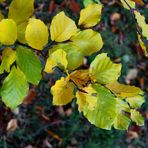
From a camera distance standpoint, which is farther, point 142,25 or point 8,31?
point 142,25

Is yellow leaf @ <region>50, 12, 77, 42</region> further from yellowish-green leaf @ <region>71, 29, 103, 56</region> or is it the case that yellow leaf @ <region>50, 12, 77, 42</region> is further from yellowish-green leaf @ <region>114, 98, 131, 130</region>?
yellowish-green leaf @ <region>114, 98, 131, 130</region>

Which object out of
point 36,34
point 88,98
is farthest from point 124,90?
point 36,34

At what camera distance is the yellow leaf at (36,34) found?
71cm

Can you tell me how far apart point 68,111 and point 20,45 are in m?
2.01

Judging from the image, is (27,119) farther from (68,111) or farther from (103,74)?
(103,74)

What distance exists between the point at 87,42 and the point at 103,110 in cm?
17

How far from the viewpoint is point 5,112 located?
8.42 ft

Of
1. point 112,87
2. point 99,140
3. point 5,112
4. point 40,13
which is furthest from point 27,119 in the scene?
point 112,87

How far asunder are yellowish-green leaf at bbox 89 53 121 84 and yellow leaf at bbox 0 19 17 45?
19 cm

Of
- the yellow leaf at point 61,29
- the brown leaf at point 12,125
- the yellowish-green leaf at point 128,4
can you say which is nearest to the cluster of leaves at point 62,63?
the yellow leaf at point 61,29

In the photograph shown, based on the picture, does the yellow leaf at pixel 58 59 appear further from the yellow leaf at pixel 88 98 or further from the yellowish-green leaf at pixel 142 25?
the yellowish-green leaf at pixel 142 25

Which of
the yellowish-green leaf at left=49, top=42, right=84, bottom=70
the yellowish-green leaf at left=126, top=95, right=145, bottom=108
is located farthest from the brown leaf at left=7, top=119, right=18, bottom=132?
the yellowish-green leaf at left=49, top=42, right=84, bottom=70

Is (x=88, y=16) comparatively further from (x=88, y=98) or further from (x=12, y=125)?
(x=12, y=125)

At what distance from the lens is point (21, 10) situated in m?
0.76
